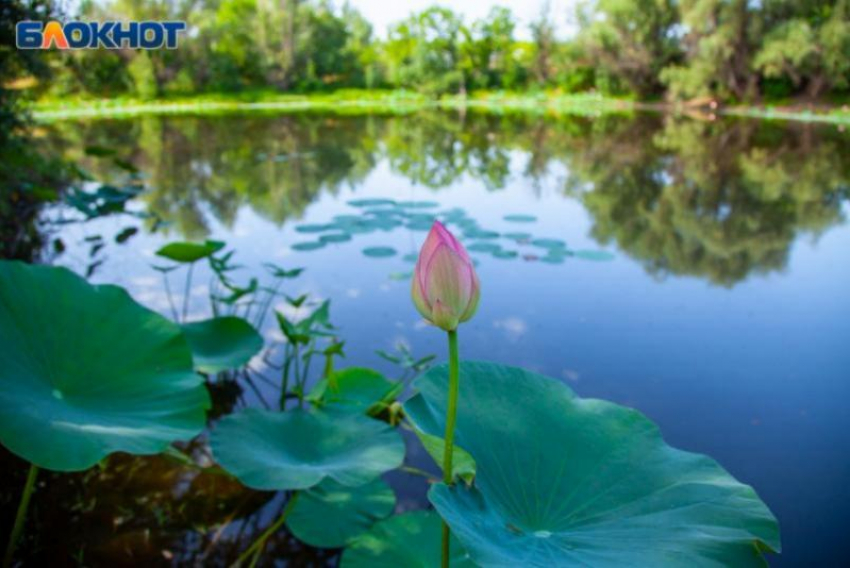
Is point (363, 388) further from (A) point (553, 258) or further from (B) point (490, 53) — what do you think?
(B) point (490, 53)

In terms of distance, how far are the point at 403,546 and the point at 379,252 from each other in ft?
8.14

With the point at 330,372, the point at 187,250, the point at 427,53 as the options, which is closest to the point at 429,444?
the point at 330,372

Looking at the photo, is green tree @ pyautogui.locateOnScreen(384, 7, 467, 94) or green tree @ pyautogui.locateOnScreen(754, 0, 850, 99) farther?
green tree @ pyautogui.locateOnScreen(384, 7, 467, 94)

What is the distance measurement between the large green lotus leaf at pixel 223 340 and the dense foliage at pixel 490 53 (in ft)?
8.92

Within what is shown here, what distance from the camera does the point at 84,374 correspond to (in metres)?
1.01

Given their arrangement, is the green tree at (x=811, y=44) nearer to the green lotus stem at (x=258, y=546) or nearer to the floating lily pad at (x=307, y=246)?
the floating lily pad at (x=307, y=246)

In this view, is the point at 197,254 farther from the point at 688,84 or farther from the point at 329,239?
the point at 688,84

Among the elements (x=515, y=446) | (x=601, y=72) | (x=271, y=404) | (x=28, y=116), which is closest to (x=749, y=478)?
(x=515, y=446)

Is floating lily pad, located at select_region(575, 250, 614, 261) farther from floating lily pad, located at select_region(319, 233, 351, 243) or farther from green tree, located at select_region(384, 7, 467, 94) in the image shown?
green tree, located at select_region(384, 7, 467, 94)

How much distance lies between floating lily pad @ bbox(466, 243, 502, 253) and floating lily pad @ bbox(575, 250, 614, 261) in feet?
1.61

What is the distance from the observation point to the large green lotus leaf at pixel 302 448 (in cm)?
103

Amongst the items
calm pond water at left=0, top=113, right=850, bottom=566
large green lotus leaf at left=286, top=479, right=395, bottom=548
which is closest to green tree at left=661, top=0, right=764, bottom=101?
calm pond water at left=0, top=113, right=850, bottom=566

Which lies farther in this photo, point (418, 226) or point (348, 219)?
point (348, 219)

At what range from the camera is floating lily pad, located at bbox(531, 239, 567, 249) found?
3606mm
